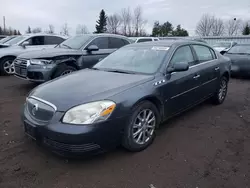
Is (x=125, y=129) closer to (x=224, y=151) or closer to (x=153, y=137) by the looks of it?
(x=153, y=137)

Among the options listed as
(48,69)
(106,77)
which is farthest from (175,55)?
(48,69)

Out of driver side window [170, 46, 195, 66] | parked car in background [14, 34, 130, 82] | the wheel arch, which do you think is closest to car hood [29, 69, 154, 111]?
the wheel arch

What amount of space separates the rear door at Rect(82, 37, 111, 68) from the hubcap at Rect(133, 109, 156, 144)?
12.3 feet

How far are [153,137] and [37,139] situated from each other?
64.0 inches

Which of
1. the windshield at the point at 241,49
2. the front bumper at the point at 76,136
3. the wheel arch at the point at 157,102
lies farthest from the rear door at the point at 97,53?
the windshield at the point at 241,49

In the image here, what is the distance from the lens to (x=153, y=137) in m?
3.40

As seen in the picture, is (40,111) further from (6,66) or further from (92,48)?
(6,66)

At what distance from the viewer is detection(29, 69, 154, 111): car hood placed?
271 centimetres

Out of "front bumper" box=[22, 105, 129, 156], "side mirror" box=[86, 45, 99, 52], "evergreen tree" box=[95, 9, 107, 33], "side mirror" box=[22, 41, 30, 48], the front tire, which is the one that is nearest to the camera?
"front bumper" box=[22, 105, 129, 156]

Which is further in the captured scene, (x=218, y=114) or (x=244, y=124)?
(x=218, y=114)

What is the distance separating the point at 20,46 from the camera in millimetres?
8969

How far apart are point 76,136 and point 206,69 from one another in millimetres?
3084

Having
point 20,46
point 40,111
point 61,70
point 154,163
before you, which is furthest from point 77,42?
point 154,163

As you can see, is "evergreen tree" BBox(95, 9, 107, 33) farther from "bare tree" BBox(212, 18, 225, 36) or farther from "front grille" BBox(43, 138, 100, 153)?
"front grille" BBox(43, 138, 100, 153)
